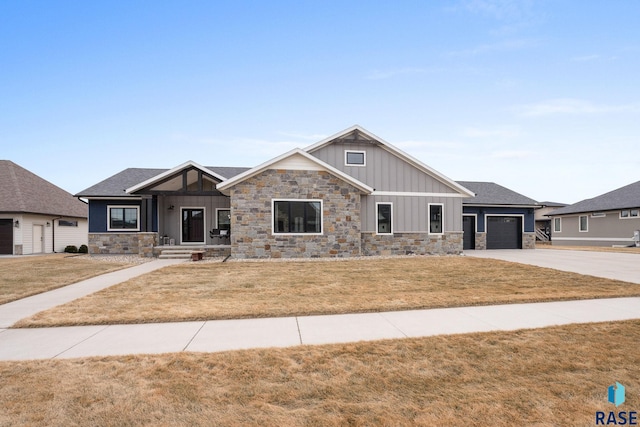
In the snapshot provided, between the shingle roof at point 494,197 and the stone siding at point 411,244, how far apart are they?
490cm

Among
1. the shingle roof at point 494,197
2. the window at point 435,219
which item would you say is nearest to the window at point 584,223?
the shingle roof at point 494,197

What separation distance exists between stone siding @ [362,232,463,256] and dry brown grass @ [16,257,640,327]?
5.38m

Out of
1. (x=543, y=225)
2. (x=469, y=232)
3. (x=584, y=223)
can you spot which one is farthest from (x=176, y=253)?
(x=543, y=225)

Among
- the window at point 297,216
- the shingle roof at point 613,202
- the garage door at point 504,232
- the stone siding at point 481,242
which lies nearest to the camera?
the window at point 297,216

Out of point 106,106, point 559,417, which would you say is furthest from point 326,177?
point 106,106

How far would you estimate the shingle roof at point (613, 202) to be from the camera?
2471cm

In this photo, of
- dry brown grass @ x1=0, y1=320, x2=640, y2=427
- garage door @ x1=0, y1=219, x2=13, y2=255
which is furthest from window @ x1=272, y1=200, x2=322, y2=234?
garage door @ x1=0, y1=219, x2=13, y2=255

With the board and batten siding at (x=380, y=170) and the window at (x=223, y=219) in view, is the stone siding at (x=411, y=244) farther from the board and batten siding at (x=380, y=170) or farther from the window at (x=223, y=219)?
the window at (x=223, y=219)

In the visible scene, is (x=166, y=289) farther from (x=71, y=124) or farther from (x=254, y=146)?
(x=254, y=146)

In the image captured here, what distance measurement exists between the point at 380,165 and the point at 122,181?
52.3 feet

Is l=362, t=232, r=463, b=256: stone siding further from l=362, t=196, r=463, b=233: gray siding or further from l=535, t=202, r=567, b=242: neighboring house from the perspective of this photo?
l=535, t=202, r=567, b=242: neighboring house

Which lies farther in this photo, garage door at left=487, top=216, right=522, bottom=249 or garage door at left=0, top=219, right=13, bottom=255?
garage door at left=487, top=216, right=522, bottom=249

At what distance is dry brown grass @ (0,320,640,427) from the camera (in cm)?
259

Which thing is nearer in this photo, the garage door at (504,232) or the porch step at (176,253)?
the porch step at (176,253)
